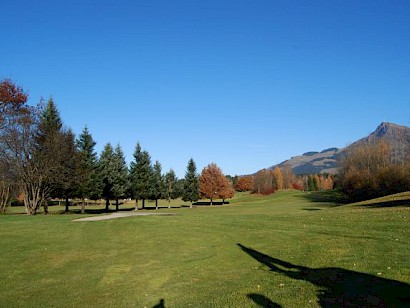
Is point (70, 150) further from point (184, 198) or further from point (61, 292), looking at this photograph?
point (184, 198)

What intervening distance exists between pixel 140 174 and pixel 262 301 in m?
60.7

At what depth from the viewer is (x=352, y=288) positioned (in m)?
8.01

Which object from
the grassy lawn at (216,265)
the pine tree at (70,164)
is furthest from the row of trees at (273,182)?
the grassy lawn at (216,265)

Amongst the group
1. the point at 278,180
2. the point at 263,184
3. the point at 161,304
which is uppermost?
the point at 278,180

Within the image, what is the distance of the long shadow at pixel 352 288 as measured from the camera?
23.0ft

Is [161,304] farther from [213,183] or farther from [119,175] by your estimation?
[213,183]

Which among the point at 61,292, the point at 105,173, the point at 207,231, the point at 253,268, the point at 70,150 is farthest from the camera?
the point at 105,173

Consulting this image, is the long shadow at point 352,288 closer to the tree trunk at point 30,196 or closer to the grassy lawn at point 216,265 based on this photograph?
the grassy lawn at point 216,265

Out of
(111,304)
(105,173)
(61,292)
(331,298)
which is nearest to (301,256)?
(331,298)

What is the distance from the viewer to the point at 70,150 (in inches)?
1574

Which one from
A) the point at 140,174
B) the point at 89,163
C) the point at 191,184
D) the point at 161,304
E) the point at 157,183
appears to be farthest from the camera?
the point at 191,184

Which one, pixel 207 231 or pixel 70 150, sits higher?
pixel 70 150

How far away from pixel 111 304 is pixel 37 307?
189cm

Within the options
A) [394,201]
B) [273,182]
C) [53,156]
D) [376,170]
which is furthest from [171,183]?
[273,182]
